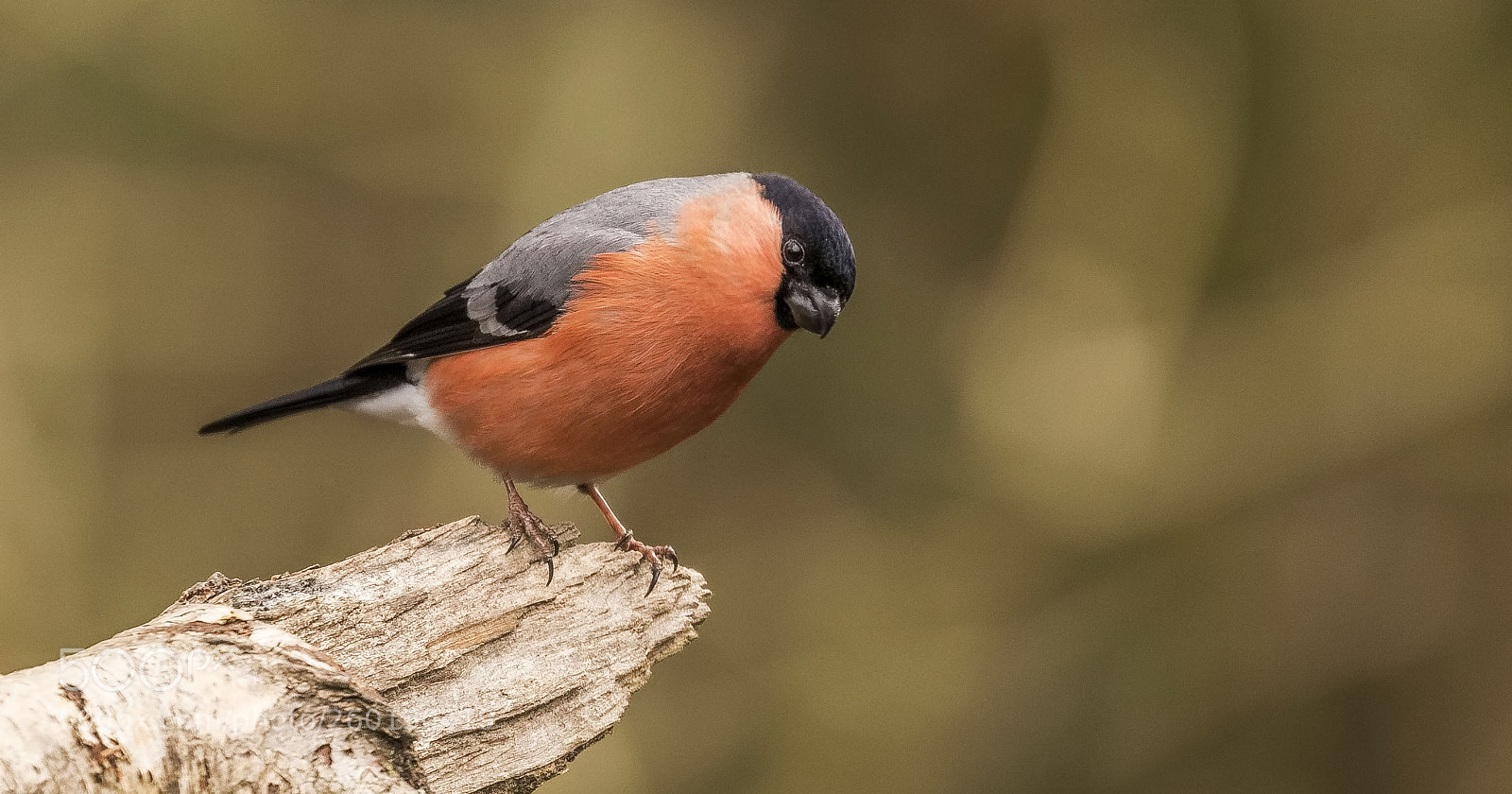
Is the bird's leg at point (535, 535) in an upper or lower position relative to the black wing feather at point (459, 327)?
lower

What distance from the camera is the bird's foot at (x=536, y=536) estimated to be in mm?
3293

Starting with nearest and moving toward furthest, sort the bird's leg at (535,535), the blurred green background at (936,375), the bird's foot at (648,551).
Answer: the bird's leg at (535,535) < the bird's foot at (648,551) < the blurred green background at (936,375)

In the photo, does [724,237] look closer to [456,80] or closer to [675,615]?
[675,615]

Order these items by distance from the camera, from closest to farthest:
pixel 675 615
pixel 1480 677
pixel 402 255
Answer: pixel 675 615
pixel 1480 677
pixel 402 255

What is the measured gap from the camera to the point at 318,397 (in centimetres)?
396

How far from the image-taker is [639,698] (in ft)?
17.3

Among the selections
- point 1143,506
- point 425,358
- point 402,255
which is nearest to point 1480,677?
point 1143,506

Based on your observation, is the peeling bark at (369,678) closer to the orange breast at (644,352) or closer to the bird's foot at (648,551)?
the bird's foot at (648,551)

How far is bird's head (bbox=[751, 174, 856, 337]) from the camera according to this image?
331cm

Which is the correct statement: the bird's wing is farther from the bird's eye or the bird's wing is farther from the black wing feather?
the bird's eye

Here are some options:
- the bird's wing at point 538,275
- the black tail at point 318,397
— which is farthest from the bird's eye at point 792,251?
the black tail at point 318,397

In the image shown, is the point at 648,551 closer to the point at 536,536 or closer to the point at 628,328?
the point at 536,536

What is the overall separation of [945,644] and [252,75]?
3.71 meters

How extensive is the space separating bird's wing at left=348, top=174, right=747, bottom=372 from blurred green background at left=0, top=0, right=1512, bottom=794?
130 cm
